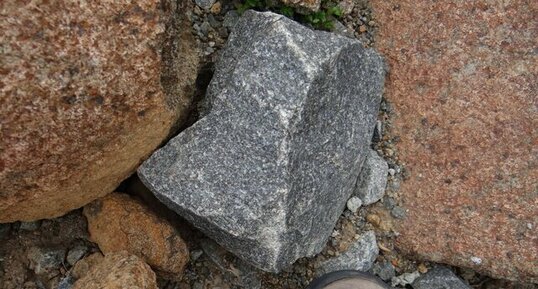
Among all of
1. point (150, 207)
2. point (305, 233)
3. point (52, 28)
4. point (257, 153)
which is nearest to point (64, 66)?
point (52, 28)

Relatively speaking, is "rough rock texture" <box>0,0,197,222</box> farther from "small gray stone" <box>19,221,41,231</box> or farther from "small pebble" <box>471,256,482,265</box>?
"small pebble" <box>471,256,482,265</box>

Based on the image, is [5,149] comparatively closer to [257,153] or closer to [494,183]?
[257,153]

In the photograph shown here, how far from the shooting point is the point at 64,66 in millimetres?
1850

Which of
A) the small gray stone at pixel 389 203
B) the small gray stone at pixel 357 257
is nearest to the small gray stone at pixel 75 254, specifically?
the small gray stone at pixel 357 257

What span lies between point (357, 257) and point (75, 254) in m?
1.40

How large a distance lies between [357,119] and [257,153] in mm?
587

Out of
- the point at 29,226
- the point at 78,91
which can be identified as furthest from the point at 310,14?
the point at 29,226

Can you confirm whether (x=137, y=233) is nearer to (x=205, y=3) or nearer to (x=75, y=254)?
(x=75, y=254)

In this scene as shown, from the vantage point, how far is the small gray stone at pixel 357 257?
266 cm

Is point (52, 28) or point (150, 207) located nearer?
point (52, 28)

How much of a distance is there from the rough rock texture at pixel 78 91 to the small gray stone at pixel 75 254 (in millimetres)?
438

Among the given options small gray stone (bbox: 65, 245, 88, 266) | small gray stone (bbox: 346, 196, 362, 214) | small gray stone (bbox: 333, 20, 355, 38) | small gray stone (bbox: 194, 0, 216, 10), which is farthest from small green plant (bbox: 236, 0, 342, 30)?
small gray stone (bbox: 65, 245, 88, 266)

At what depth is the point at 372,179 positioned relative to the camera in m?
2.67

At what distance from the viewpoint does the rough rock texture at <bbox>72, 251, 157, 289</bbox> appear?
2263mm
